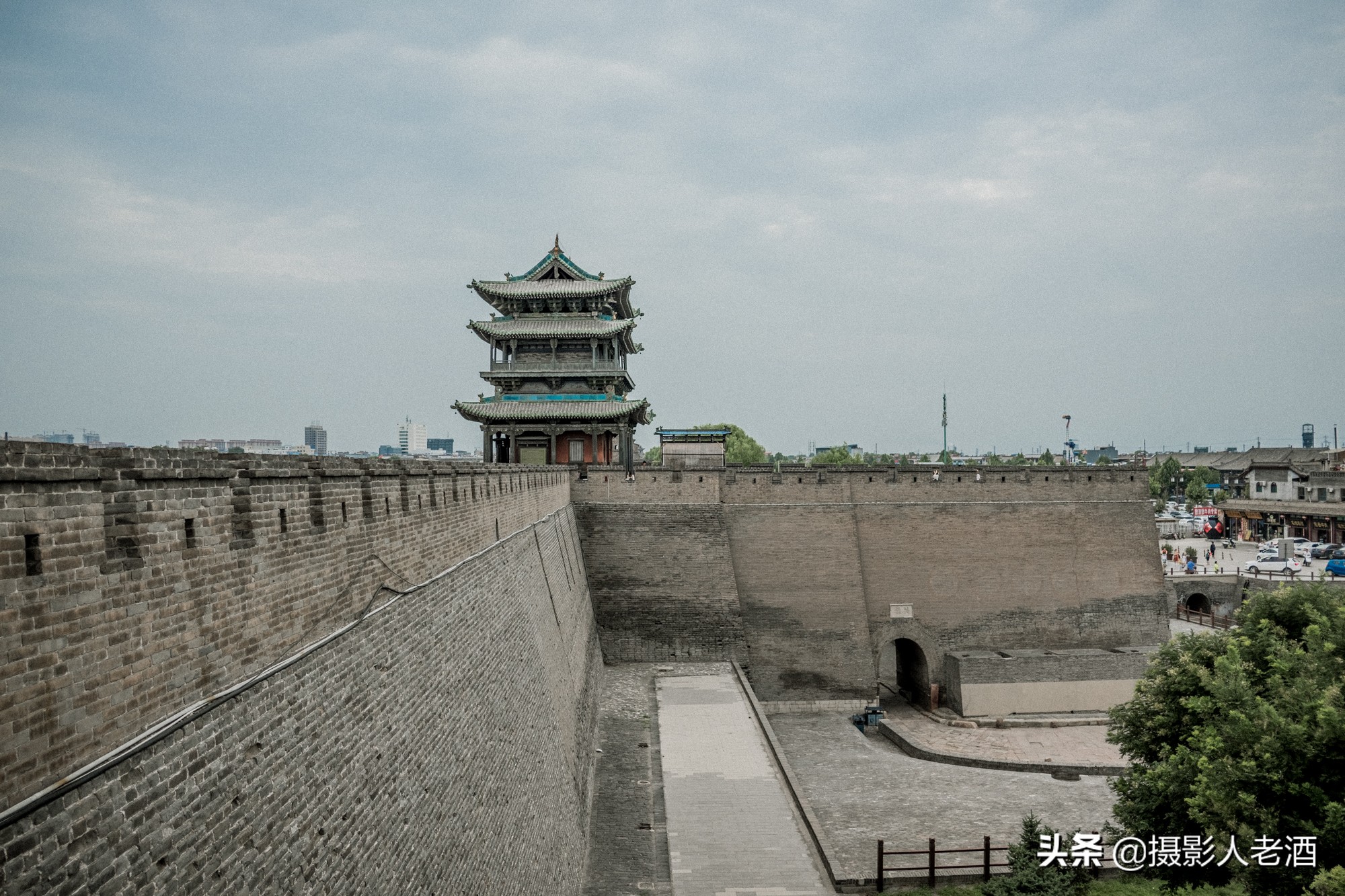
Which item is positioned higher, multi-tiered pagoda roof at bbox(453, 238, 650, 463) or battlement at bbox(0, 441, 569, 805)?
multi-tiered pagoda roof at bbox(453, 238, 650, 463)

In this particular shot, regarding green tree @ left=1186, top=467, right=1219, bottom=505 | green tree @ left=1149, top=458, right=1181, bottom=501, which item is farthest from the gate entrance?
green tree @ left=1149, top=458, right=1181, bottom=501

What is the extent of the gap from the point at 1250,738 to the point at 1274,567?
36.0 m

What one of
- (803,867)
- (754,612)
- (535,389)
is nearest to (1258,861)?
(803,867)

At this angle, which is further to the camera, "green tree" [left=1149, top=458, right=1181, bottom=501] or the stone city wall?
"green tree" [left=1149, top=458, right=1181, bottom=501]

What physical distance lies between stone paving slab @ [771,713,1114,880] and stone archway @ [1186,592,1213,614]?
67.6 ft

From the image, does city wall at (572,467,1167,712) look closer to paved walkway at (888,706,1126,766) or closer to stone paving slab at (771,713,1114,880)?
paved walkway at (888,706,1126,766)

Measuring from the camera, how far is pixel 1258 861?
8023 millimetres

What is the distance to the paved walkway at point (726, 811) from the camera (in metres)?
11.5

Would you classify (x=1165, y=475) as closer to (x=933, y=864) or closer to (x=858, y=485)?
(x=858, y=485)

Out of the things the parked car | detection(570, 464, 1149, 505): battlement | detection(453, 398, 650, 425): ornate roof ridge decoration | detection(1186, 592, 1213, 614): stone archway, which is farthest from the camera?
the parked car

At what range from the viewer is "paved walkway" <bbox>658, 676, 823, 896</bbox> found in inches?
452

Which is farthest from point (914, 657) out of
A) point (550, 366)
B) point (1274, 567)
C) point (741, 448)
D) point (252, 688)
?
point (741, 448)

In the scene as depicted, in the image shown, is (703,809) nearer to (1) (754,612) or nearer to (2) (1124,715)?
(2) (1124,715)

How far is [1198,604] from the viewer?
112 ft
